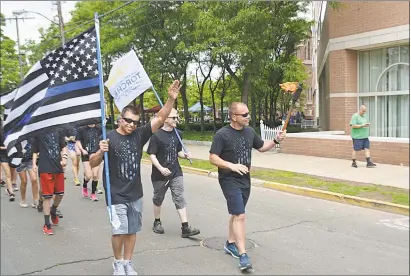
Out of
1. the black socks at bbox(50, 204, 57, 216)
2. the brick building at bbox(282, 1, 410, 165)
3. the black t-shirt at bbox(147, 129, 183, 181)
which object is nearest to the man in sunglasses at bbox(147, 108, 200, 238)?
the black t-shirt at bbox(147, 129, 183, 181)

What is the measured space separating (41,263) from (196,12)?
17.3 meters

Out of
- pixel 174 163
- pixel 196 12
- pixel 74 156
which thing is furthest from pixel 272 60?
pixel 174 163

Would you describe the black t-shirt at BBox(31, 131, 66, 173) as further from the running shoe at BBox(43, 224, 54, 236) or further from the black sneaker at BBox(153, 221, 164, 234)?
the black sneaker at BBox(153, 221, 164, 234)

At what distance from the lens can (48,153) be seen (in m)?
6.60

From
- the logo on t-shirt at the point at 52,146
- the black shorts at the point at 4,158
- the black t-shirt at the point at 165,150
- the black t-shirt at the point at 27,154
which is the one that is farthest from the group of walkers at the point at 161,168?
the black shorts at the point at 4,158

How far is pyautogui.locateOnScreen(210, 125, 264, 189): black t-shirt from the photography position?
16.1 ft

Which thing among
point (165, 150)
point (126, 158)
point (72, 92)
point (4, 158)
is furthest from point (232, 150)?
point (4, 158)

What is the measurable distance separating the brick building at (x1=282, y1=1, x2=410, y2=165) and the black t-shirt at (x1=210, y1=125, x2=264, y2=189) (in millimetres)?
9721

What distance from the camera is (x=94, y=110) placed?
4891 mm

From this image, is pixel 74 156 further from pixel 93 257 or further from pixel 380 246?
pixel 380 246

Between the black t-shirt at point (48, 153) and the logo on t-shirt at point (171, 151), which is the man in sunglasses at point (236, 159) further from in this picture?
the black t-shirt at point (48, 153)

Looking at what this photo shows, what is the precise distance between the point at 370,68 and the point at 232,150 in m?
14.5

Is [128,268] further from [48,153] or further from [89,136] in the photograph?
[89,136]

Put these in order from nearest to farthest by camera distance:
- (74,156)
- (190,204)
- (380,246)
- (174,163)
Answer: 1. (380,246)
2. (174,163)
3. (190,204)
4. (74,156)
